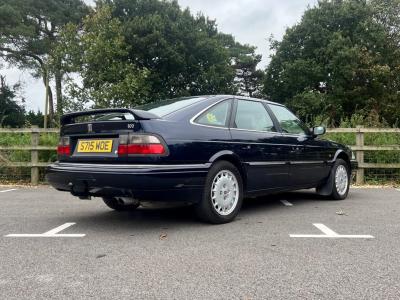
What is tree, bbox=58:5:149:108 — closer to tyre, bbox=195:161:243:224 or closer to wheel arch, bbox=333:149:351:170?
wheel arch, bbox=333:149:351:170

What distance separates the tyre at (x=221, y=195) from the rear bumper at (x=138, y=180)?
122mm

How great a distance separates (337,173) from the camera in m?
6.59

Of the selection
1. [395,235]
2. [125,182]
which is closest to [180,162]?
[125,182]

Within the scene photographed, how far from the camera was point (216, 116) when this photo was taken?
4750 millimetres

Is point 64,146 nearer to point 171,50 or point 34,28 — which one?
point 171,50

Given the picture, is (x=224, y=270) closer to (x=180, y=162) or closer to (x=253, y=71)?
(x=180, y=162)

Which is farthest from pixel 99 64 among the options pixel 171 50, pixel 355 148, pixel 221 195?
pixel 221 195

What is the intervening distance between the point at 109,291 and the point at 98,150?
1.97 m

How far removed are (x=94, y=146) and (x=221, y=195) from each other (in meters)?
1.43

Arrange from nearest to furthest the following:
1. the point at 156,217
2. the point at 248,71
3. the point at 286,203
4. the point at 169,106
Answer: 1. the point at 169,106
2. the point at 156,217
3. the point at 286,203
4. the point at 248,71

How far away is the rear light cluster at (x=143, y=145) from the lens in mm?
4035

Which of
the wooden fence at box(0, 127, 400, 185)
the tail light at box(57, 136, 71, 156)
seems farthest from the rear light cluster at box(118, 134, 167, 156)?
the wooden fence at box(0, 127, 400, 185)

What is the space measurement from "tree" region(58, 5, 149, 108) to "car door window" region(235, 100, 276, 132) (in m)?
15.9

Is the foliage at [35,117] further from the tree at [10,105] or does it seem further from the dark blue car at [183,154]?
the dark blue car at [183,154]
